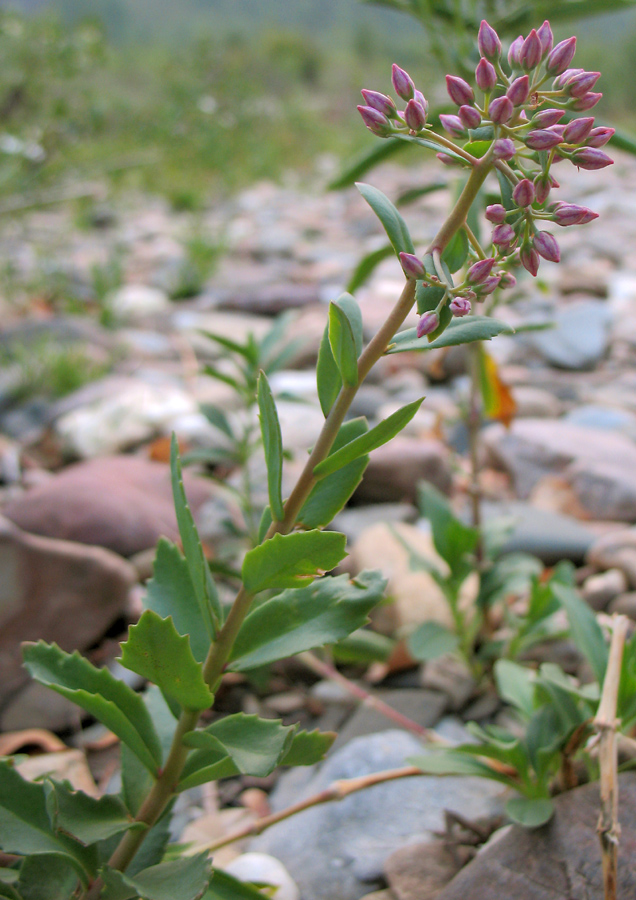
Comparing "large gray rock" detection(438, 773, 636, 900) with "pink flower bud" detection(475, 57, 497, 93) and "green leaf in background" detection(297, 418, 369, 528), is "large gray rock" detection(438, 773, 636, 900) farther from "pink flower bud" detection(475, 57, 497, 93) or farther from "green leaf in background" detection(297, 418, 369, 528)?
"pink flower bud" detection(475, 57, 497, 93)

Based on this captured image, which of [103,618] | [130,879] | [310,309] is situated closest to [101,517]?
[103,618]

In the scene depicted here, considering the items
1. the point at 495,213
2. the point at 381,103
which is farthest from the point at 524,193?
the point at 381,103

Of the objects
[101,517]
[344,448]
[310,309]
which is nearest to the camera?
[344,448]

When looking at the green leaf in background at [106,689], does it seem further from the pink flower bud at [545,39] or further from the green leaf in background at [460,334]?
the pink flower bud at [545,39]

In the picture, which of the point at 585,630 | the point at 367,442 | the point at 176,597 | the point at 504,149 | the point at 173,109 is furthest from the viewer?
the point at 173,109

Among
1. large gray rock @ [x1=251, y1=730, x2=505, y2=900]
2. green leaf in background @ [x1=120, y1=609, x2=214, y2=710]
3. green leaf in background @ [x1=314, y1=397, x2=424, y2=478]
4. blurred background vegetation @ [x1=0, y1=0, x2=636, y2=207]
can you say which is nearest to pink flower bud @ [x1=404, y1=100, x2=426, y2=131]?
green leaf in background @ [x1=314, y1=397, x2=424, y2=478]

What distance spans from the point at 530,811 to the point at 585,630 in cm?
24

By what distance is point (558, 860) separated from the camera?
Answer: 81cm

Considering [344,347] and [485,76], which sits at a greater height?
[485,76]

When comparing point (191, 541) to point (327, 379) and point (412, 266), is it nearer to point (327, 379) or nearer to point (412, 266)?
point (327, 379)

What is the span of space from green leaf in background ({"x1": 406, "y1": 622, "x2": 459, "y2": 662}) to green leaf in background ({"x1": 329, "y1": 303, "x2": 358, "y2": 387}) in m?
0.76

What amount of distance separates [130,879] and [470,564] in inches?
33.0

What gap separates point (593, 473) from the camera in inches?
78.0

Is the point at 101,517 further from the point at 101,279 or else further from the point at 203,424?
the point at 101,279
